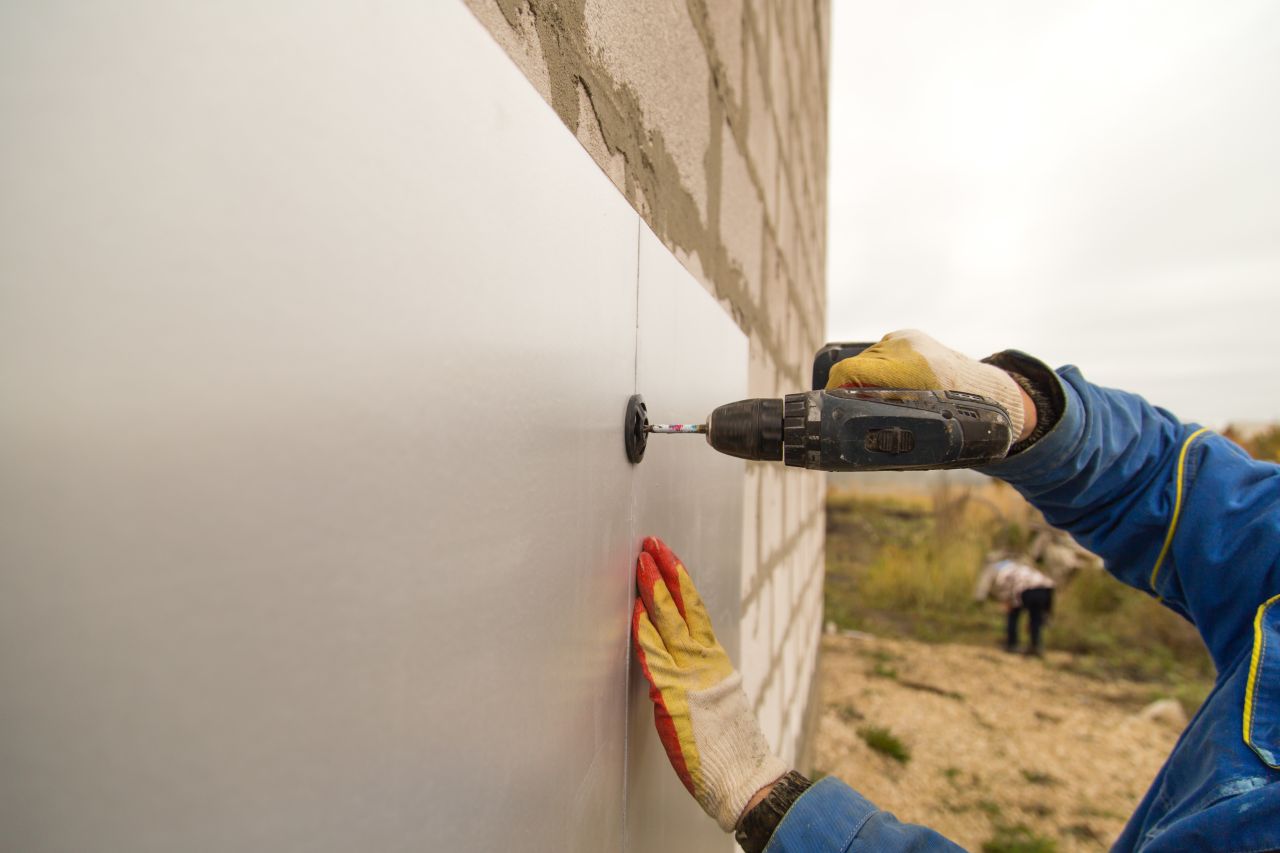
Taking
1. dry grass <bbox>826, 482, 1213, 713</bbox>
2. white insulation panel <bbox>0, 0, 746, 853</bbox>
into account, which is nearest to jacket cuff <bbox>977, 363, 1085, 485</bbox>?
white insulation panel <bbox>0, 0, 746, 853</bbox>

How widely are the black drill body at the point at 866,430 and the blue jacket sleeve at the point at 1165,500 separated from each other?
14.2 inches

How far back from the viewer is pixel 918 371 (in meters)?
0.75

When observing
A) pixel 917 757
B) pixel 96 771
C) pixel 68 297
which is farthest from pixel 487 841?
pixel 917 757

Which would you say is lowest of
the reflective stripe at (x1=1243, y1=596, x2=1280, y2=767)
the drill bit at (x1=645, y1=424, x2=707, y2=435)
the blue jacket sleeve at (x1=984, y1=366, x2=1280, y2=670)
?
the reflective stripe at (x1=1243, y1=596, x2=1280, y2=767)

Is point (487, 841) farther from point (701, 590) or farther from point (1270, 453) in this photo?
point (1270, 453)

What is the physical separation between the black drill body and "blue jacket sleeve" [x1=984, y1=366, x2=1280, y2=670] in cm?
36

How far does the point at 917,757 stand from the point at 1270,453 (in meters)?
5.80

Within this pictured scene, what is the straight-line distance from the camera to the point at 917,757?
3793 mm

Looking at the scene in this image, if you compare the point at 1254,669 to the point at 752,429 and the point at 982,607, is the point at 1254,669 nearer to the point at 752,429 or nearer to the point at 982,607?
the point at 752,429

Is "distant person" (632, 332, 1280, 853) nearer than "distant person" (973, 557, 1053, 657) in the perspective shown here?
Yes

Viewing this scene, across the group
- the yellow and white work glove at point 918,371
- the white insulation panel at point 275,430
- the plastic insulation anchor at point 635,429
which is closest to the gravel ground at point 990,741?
the yellow and white work glove at point 918,371

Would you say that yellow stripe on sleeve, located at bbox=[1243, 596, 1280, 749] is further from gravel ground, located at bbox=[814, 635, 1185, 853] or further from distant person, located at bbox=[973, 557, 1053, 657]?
distant person, located at bbox=[973, 557, 1053, 657]

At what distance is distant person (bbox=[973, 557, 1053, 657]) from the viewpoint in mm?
6070

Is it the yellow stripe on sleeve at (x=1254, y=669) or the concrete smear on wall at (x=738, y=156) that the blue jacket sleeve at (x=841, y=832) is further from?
the concrete smear on wall at (x=738, y=156)
